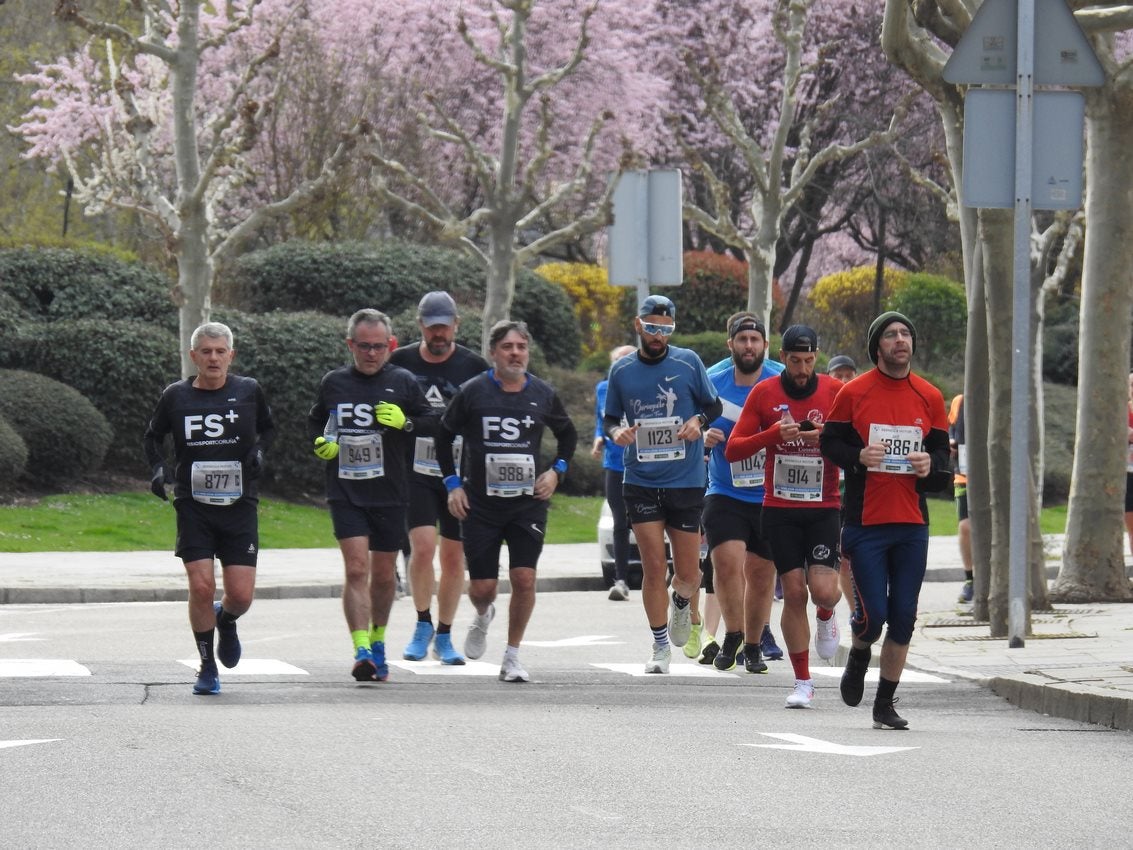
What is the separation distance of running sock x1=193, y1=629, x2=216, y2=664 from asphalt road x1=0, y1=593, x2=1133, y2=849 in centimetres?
24

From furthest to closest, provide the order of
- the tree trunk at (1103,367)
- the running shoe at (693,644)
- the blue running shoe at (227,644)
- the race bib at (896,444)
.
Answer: the tree trunk at (1103,367) → the running shoe at (693,644) → the blue running shoe at (227,644) → the race bib at (896,444)

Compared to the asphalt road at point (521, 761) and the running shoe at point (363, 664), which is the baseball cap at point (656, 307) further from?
the running shoe at point (363, 664)

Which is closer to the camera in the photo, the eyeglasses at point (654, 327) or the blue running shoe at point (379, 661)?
the blue running shoe at point (379, 661)


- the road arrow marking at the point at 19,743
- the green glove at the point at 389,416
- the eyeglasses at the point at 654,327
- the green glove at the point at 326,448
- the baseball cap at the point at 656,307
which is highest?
the baseball cap at the point at 656,307

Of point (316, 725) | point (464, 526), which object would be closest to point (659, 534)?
point (464, 526)

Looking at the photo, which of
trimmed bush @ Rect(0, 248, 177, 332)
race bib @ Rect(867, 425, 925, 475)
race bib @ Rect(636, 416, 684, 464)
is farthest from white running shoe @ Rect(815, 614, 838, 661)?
trimmed bush @ Rect(0, 248, 177, 332)

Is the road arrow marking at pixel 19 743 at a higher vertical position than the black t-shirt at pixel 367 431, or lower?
lower

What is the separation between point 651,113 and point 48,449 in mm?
22467

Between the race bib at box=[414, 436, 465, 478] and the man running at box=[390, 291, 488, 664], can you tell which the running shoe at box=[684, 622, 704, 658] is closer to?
the man running at box=[390, 291, 488, 664]

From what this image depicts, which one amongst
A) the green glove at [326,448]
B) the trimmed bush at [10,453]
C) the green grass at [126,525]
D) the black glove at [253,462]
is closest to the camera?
the black glove at [253,462]

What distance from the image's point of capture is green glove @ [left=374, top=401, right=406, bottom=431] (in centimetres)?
1180

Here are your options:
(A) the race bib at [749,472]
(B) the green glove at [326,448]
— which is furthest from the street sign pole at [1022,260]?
(B) the green glove at [326,448]

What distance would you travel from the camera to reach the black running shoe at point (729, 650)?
41.3ft

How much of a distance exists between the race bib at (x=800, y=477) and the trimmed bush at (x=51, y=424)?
14.6m
